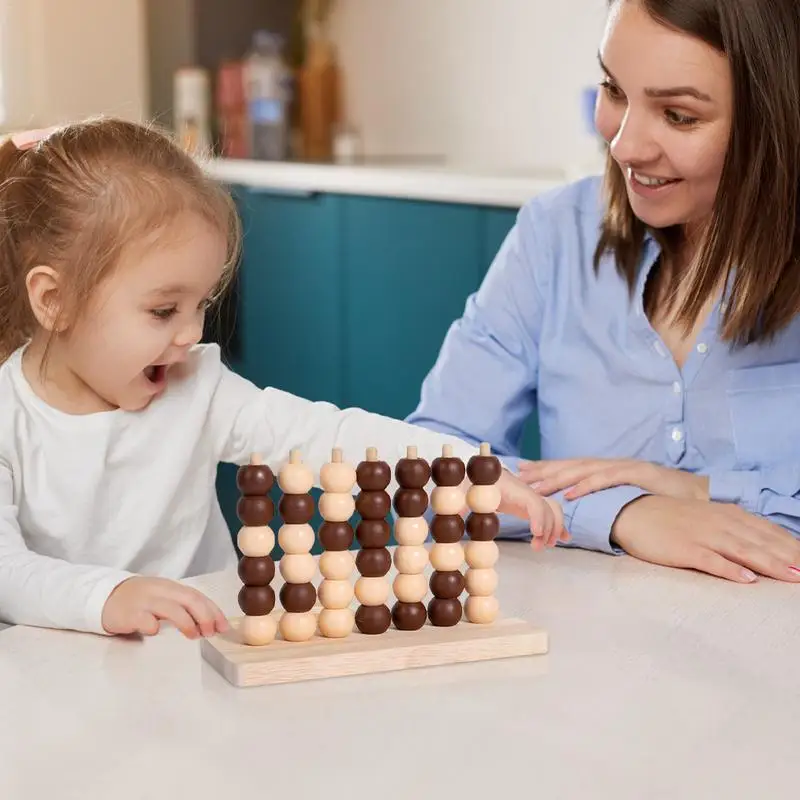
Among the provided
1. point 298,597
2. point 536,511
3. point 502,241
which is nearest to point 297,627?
point 298,597

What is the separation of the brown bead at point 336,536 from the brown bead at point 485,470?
12 cm

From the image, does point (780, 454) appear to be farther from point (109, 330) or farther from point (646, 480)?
point (109, 330)

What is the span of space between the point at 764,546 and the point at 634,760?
0.53m

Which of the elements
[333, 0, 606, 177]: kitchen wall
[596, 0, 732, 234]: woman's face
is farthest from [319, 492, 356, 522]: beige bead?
[333, 0, 606, 177]: kitchen wall

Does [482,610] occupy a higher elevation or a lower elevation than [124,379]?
lower

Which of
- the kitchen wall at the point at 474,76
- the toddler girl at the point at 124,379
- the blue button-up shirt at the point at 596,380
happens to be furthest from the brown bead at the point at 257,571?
the kitchen wall at the point at 474,76

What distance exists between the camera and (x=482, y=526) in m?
1.18

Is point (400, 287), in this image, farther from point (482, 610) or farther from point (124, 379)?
point (482, 610)

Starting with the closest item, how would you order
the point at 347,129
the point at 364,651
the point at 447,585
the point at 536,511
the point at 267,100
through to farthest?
1. the point at 364,651
2. the point at 447,585
3. the point at 536,511
4. the point at 267,100
5. the point at 347,129

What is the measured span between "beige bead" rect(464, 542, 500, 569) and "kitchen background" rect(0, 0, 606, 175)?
251cm

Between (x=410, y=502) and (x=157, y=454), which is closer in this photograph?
(x=410, y=502)

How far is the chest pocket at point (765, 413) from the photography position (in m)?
1.63

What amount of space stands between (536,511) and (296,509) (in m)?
0.29

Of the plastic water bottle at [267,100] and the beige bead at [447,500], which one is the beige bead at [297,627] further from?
the plastic water bottle at [267,100]
